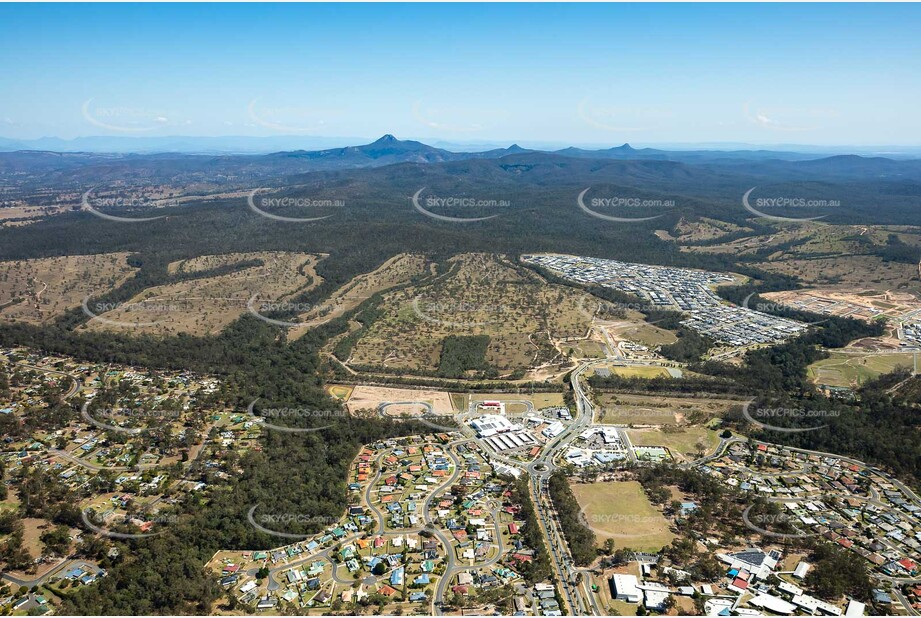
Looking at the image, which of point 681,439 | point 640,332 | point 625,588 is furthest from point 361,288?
point 625,588

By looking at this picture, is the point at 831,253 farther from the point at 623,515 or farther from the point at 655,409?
the point at 623,515

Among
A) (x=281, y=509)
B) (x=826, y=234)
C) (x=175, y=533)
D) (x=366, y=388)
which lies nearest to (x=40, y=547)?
(x=175, y=533)

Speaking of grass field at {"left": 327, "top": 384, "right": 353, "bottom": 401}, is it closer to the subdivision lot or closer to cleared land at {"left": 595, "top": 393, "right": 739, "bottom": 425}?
cleared land at {"left": 595, "top": 393, "right": 739, "bottom": 425}

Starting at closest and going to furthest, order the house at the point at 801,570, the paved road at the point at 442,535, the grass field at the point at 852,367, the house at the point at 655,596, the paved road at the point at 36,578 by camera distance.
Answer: the house at the point at 655,596, the paved road at the point at 442,535, the paved road at the point at 36,578, the house at the point at 801,570, the grass field at the point at 852,367

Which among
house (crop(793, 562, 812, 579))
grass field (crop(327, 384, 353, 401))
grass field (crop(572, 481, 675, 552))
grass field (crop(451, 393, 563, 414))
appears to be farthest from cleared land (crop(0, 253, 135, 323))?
house (crop(793, 562, 812, 579))

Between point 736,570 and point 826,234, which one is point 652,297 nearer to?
point 736,570

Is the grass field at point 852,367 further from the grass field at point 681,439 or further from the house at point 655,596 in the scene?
the house at point 655,596

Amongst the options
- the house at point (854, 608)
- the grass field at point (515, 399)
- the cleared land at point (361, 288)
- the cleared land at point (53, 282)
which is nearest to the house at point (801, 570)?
the house at point (854, 608)
